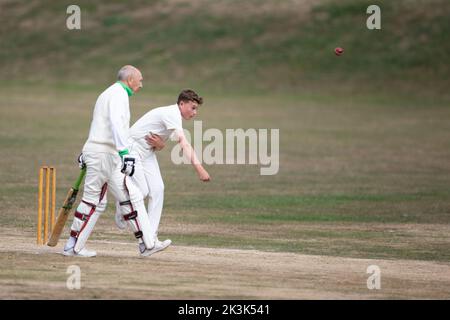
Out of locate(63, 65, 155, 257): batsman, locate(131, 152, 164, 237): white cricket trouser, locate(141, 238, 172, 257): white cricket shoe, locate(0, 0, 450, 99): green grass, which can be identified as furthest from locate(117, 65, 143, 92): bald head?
locate(0, 0, 450, 99): green grass

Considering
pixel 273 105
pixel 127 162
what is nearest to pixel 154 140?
pixel 127 162

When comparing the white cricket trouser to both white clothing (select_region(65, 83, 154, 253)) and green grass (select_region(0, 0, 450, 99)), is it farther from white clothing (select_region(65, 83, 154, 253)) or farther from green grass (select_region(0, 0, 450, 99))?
green grass (select_region(0, 0, 450, 99))

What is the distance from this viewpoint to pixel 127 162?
12117 mm

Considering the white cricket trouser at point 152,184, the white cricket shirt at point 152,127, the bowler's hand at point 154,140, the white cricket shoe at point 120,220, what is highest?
the white cricket shirt at point 152,127

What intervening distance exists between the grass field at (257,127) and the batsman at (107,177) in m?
0.33

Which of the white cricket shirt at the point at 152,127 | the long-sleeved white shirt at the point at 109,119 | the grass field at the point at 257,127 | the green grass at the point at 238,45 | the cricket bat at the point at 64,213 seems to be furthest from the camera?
the green grass at the point at 238,45

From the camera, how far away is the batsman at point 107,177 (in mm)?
12461

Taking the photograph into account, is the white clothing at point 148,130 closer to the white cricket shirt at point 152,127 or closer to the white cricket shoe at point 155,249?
the white cricket shirt at point 152,127

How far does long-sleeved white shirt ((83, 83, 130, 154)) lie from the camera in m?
12.3

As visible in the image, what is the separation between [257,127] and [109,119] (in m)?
26.4

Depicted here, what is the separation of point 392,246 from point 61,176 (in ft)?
34.6

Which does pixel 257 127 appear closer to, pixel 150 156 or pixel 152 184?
pixel 150 156

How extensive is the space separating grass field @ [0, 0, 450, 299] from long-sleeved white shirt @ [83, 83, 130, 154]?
124 centimetres

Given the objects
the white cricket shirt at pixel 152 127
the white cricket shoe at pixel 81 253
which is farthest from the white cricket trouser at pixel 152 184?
the white cricket shoe at pixel 81 253
